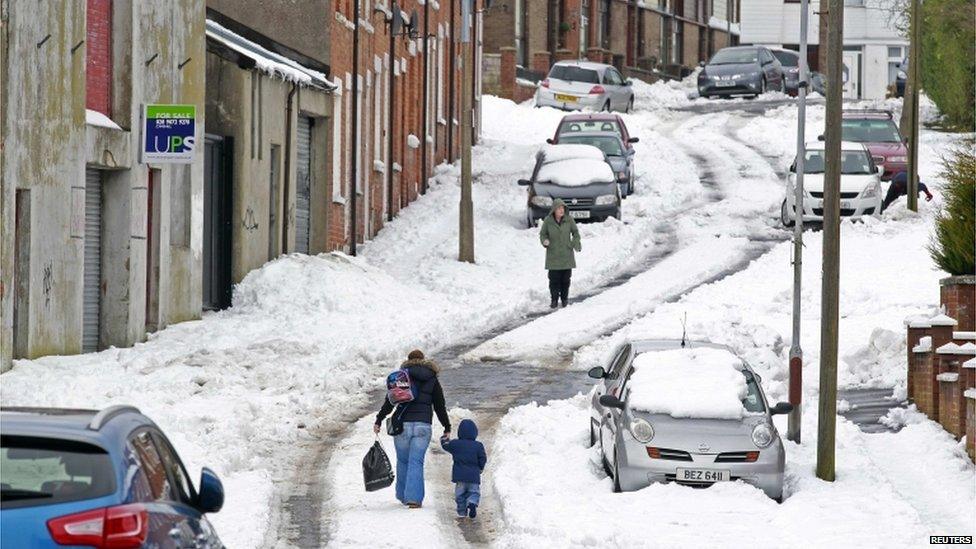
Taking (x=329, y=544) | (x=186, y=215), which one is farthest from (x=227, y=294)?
(x=329, y=544)

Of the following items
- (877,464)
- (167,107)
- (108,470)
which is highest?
(167,107)

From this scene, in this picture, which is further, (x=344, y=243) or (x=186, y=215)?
(x=344, y=243)

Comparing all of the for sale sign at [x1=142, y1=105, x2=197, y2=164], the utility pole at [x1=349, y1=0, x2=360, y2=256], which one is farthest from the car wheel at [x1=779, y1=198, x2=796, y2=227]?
the for sale sign at [x1=142, y1=105, x2=197, y2=164]

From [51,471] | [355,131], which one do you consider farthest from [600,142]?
[51,471]

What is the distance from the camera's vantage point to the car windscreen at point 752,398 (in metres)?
16.1

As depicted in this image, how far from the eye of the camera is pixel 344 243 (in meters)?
34.4

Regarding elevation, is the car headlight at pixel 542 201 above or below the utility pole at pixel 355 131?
below

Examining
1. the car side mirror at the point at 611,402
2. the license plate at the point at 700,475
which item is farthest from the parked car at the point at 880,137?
the license plate at the point at 700,475

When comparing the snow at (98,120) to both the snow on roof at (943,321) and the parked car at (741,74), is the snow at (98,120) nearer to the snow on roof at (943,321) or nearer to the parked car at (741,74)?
the snow on roof at (943,321)

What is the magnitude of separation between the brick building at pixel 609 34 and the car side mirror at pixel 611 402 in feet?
138

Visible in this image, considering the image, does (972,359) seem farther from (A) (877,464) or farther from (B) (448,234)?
(B) (448,234)

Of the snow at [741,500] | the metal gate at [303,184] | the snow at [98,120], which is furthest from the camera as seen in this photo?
the metal gate at [303,184]

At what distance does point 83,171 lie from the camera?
21.9m

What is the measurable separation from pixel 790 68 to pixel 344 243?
39.5 meters
